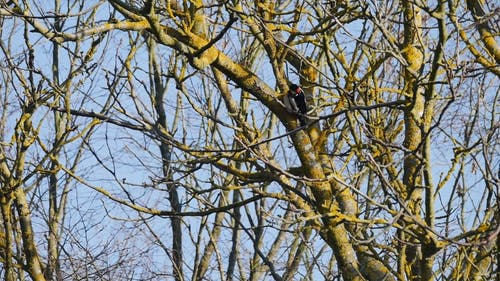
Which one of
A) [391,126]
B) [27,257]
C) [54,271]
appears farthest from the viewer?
[54,271]

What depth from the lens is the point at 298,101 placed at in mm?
6590

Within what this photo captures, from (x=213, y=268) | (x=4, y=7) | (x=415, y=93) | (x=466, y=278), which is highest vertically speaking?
(x=213, y=268)

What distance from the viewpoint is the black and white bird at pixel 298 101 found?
639cm

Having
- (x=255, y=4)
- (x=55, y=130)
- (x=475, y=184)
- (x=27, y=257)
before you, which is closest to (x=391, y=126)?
(x=475, y=184)

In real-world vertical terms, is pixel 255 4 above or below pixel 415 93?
above

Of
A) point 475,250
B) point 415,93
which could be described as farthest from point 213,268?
point 415,93

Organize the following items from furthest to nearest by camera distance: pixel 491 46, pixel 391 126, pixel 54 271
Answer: pixel 54 271
pixel 391 126
pixel 491 46

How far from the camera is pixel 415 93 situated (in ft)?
18.5

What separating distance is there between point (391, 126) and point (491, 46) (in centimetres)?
121

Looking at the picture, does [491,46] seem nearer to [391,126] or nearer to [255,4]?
[391,126]

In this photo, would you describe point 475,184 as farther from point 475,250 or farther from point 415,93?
point 415,93

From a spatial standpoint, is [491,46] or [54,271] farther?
[54,271]

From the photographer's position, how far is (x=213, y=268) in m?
11.6

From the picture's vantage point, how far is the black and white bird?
6.39 meters
